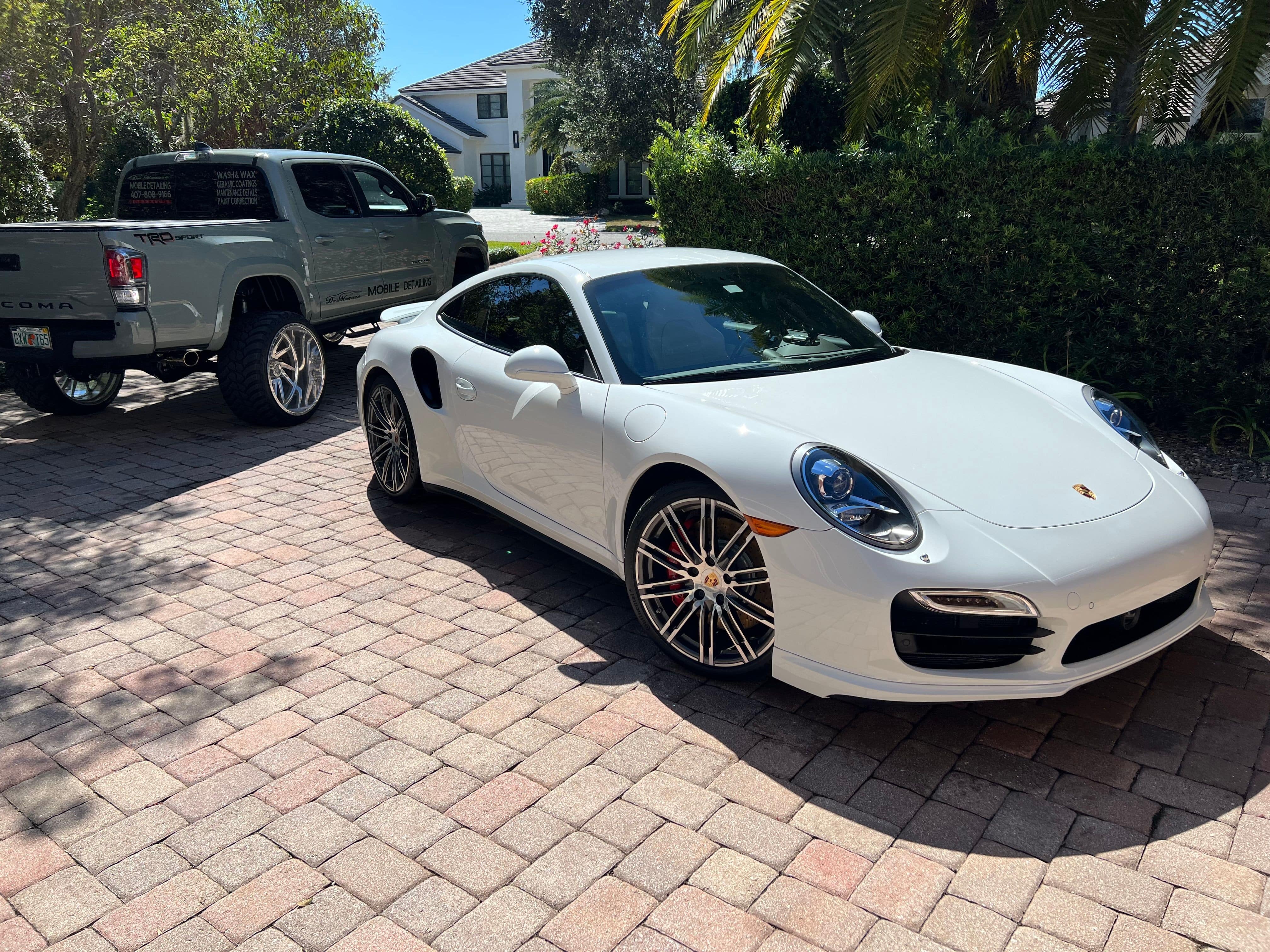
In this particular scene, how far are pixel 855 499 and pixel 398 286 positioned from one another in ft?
23.0

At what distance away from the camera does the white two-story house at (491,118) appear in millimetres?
48719

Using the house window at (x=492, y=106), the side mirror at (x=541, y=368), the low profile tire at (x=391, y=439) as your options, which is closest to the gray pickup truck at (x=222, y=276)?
the low profile tire at (x=391, y=439)

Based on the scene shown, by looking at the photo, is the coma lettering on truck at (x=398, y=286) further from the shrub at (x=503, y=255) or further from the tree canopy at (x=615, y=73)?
the tree canopy at (x=615, y=73)

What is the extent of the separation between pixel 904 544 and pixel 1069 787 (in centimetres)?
90

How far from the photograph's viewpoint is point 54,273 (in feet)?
21.7

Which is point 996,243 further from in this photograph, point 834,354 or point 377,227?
point 377,227

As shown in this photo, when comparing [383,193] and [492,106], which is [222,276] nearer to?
[383,193]

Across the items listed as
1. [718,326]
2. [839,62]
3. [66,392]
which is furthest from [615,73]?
[718,326]

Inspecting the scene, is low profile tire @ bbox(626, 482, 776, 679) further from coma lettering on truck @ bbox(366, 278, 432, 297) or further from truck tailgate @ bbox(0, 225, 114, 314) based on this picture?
coma lettering on truck @ bbox(366, 278, 432, 297)

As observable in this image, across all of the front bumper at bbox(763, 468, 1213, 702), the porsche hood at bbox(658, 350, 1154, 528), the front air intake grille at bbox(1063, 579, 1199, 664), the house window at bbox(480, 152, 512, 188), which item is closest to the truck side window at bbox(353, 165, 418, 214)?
the porsche hood at bbox(658, 350, 1154, 528)

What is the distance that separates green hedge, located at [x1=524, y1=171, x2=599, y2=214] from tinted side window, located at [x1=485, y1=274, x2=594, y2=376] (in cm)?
3539

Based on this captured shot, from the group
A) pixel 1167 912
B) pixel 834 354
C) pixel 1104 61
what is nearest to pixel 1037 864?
pixel 1167 912

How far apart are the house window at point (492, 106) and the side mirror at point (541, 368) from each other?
49.6 meters

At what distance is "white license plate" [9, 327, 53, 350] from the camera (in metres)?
6.71
